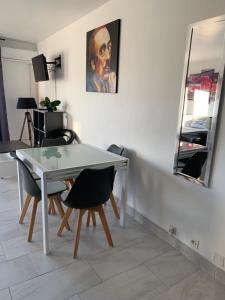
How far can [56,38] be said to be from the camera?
406 centimetres

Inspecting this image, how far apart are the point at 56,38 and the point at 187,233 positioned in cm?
379

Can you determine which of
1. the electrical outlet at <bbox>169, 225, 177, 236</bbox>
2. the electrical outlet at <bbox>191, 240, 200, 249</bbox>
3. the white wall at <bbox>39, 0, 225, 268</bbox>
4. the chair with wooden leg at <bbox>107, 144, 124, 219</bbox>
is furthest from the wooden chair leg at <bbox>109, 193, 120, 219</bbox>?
the electrical outlet at <bbox>191, 240, 200, 249</bbox>

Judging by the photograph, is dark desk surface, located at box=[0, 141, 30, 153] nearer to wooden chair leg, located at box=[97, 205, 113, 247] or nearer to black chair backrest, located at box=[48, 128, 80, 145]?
black chair backrest, located at box=[48, 128, 80, 145]

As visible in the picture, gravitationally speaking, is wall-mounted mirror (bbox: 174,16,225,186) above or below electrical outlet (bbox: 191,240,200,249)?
above

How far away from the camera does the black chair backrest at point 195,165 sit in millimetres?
1844

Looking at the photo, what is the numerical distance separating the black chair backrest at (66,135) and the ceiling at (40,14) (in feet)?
5.51

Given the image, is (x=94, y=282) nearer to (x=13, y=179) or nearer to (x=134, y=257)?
(x=134, y=257)

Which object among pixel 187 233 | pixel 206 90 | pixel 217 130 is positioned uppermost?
pixel 206 90

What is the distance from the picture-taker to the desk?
1.93 meters


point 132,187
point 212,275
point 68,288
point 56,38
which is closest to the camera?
point 68,288

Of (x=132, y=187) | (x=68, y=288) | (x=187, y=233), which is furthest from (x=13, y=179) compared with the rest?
(x=187, y=233)

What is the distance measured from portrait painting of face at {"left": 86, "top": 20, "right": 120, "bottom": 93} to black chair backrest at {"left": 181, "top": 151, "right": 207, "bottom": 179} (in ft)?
4.25

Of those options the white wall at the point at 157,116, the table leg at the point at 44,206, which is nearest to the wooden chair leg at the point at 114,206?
the white wall at the point at 157,116

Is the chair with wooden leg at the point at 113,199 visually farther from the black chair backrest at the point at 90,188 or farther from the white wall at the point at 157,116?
the black chair backrest at the point at 90,188
